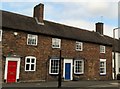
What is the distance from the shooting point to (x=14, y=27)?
2189cm

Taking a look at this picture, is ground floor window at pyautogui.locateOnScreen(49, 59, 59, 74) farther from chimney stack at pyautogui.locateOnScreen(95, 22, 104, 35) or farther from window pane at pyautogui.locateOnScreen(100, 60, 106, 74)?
chimney stack at pyautogui.locateOnScreen(95, 22, 104, 35)

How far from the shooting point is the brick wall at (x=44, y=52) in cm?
2167

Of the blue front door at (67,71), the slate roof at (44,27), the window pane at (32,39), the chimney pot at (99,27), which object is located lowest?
the blue front door at (67,71)

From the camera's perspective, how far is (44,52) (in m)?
24.2

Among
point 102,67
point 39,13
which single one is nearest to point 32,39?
point 39,13

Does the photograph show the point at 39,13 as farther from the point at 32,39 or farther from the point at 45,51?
the point at 45,51

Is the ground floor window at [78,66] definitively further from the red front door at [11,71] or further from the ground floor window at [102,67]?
the red front door at [11,71]

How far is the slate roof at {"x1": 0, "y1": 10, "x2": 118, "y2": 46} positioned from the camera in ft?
74.7

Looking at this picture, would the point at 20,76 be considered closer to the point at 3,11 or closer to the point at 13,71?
the point at 13,71

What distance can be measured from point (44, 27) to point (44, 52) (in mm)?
3523

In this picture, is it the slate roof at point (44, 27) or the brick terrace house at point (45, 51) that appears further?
the slate roof at point (44, 27)

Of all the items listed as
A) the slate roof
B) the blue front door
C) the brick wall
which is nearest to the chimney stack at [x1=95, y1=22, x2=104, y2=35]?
the slate roof

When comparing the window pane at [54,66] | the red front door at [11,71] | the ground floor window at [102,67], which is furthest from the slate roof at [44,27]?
the red front door at [11,71]

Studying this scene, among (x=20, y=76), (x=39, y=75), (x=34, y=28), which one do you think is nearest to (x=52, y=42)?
(x=34, y=28)
